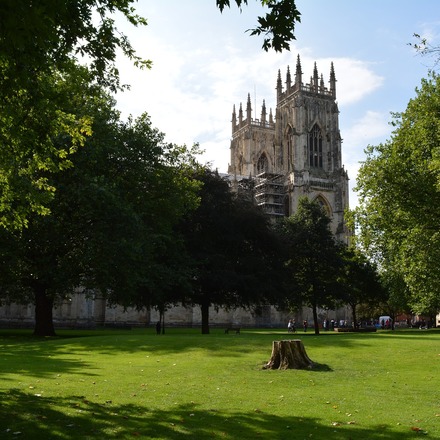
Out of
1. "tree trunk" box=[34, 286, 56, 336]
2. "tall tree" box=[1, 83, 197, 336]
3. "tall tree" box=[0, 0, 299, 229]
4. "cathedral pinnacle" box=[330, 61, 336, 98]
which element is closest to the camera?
"tall tree" box=[0, 0, 299, 229]

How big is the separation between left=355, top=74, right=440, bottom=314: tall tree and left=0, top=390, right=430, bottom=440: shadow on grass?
21.5 meters

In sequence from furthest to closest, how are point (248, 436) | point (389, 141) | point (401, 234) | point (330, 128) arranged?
1. point (330, 128)
2. point (389, 141)
3. point (401, 234)
4. point (248, 436)

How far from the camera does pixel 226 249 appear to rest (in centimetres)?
4091

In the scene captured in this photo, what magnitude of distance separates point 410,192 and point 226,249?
1533 centimetres

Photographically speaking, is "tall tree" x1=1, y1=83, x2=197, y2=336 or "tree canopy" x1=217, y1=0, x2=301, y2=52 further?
"tall tree" x1=1, y1=83, x2=197, y2=336

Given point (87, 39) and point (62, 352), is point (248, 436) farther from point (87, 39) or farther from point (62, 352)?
point (62, 352)

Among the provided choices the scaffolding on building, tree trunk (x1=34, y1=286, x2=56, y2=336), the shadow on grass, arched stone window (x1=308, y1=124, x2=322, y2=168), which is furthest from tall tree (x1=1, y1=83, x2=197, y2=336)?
arched stone window (x1=308, y1=124, x2=322, y2=168)

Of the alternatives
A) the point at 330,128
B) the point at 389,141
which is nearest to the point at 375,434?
the point at 389,141

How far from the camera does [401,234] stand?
31516 mm

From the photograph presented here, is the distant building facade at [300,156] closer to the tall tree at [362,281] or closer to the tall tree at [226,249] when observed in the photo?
the tall tree at [362,281]

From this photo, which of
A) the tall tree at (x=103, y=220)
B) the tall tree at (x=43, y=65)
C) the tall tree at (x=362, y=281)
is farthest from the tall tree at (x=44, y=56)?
the tall tree at (x=362, y=281)

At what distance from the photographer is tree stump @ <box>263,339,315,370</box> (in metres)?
15.7

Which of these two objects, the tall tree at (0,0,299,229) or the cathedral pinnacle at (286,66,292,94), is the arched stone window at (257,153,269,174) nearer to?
the cathedral pinnacle at (286,66,292,94)

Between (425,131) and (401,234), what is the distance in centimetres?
589
